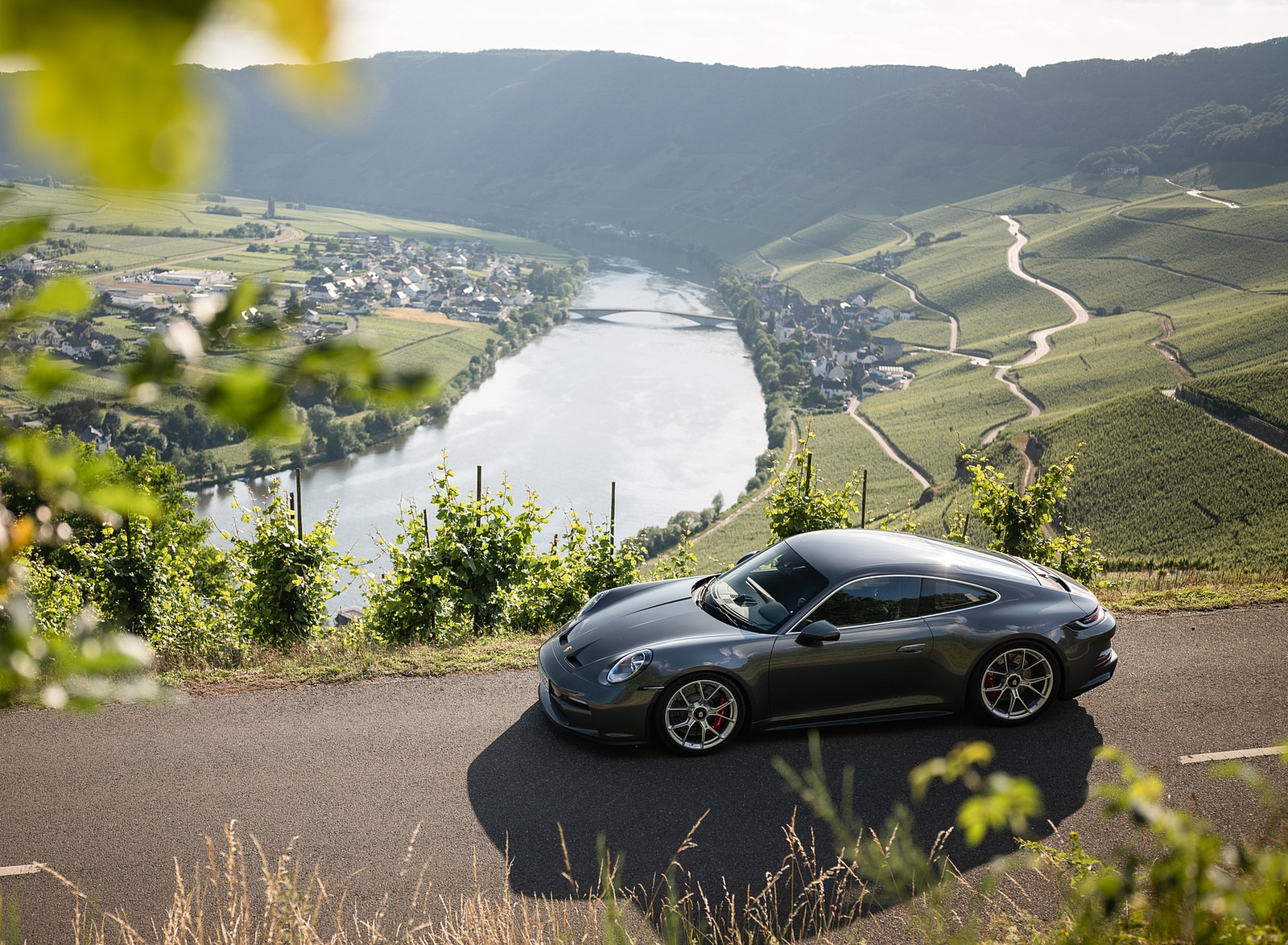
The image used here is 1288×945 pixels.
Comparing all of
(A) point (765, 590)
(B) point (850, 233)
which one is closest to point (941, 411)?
(A) point (765, 590)

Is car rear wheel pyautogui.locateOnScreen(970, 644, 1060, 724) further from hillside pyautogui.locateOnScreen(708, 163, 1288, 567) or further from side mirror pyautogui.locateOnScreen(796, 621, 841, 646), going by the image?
hillside pyautogui.locateOnScreen(708, 163, 1288, 567)

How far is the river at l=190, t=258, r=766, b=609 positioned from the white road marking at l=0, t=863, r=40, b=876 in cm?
4059

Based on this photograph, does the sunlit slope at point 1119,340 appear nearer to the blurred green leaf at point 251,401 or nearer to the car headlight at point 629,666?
the car headlight at point 629,666

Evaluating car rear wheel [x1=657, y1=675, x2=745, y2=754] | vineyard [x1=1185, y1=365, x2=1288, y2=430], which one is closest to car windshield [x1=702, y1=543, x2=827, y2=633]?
car rear wheel [x1=657, y1=675, x2=745, y2=754]

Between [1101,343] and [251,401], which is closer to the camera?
[251,401]

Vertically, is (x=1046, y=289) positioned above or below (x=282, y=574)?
above

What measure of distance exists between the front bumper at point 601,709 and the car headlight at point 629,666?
2.1 inches

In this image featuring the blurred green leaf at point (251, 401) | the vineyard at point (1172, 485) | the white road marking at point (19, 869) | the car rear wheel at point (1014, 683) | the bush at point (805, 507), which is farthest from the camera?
the vineyard at point (1172, 485)

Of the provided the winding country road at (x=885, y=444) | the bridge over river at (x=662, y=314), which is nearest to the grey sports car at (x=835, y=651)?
the winding country road at (x=885, y=444)

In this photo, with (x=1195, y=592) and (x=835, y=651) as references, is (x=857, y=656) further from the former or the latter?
(x=1195, y=592)

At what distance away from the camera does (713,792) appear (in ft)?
19.7

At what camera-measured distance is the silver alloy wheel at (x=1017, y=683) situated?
263 inches

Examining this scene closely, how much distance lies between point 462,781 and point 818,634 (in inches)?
102

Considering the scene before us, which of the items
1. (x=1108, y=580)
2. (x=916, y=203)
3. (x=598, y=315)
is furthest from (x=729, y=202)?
(x=1108, y=580)
